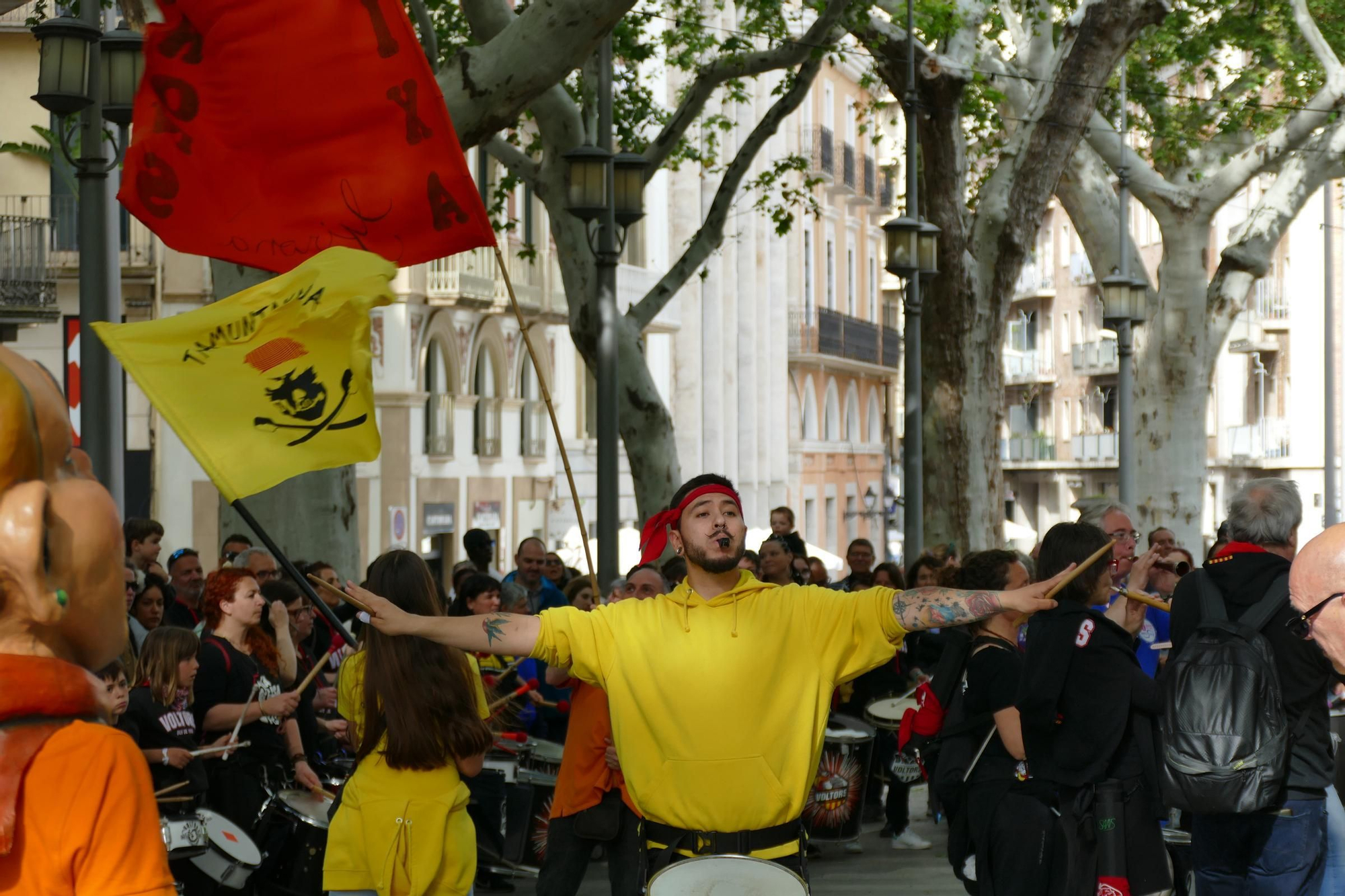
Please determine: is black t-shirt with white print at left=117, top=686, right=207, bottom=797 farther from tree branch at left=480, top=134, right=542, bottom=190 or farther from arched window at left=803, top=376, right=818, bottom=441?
arched window at left=803, top=376, right=818, bottom=441

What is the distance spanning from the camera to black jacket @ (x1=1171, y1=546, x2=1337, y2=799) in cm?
564

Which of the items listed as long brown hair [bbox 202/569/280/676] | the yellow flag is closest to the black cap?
long brown hair [bbox 202/569/280/676]

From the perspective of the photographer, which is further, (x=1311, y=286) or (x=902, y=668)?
(x=1311, y=286)

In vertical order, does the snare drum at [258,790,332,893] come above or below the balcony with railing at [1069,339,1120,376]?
below

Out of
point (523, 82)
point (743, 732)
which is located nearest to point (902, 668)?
point (523, 82)

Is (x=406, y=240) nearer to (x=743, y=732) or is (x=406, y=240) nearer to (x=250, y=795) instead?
(x=250, y=795)

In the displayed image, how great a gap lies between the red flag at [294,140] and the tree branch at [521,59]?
12.7 ft

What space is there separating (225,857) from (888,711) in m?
4.59

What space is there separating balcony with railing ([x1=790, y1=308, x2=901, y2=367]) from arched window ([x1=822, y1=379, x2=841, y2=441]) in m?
1.10

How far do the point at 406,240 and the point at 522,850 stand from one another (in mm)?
3334

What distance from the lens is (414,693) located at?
6.00 metres

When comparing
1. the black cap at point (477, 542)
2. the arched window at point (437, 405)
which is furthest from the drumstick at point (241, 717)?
the arched window at point (437, 405)

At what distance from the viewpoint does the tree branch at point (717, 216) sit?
1862 centimetres

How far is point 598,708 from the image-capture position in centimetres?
780
